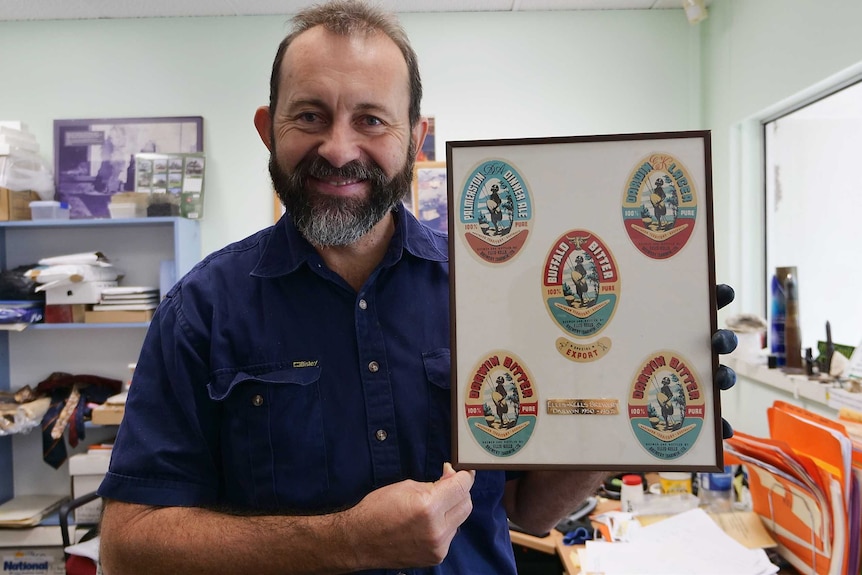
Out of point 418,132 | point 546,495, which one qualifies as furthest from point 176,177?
point 546,495

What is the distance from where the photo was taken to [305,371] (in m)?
1.01

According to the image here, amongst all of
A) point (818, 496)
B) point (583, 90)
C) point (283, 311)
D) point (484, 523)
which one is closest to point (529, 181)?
point (283, 311)

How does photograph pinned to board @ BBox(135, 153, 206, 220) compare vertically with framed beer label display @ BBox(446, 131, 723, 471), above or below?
above

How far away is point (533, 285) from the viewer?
0.90 m

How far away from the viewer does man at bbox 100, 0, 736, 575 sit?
937 millimetres

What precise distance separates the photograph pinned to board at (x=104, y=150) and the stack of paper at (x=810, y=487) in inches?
118

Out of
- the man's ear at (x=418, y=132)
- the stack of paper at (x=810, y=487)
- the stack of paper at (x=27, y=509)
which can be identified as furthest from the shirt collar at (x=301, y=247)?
the stack of paper at (x=27, y=509)

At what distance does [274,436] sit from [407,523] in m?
0.30

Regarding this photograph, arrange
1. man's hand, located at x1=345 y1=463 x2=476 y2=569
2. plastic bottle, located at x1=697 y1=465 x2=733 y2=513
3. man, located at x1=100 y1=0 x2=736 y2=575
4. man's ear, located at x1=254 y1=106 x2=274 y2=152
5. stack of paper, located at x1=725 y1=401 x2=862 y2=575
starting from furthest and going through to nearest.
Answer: plastic bottle, located at x1=697 y1=465 x2=733 y2=513 → stack of paper, located at x1=725 y1=401 x2=862 y2=575 → man's ear, located at x1=254 y1=106 x2=274 y2=152 → man, located at x1=100 y1=0 x2=736 y2=575 → man's hand, located at x1=345 y1=463 x2=476 y2=569

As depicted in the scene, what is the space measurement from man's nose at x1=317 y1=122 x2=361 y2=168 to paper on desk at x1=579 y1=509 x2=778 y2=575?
1.37m

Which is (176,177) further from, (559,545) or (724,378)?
(724,378)

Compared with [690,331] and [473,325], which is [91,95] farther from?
[690,331]

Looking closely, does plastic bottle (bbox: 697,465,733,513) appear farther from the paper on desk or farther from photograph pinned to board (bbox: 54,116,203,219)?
photograph pinned to board (bbox: 54,116,203,219)

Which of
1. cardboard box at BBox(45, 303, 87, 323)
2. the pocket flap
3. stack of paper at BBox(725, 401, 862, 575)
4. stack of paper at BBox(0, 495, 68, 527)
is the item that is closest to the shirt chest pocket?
the pocket flap
